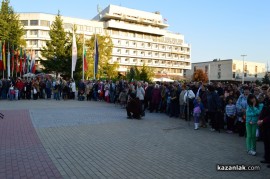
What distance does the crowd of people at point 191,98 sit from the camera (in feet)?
25.8

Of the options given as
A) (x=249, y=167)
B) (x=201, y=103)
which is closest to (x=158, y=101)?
(x=201, y=103)

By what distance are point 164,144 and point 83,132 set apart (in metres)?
3.35

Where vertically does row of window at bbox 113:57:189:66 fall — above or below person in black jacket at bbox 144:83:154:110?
above

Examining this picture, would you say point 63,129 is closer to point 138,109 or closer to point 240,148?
point 138,109

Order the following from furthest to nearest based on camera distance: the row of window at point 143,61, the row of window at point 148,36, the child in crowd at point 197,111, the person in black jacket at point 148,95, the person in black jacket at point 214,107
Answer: the row of window at point 148,36, the row of window at point 143,61, the person in black jacket at point 148,95, the child in crowd at point 197,111, the person in black jacket at point 214,107

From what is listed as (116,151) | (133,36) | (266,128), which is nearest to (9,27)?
(116,151)

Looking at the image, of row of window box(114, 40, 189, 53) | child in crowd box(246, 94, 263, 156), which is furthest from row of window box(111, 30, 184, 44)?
child in crowd box(246, 94, 263, 156)

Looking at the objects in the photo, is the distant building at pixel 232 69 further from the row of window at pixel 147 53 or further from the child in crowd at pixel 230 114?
the child in crowd at pixel 230 114

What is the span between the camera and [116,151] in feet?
25.8

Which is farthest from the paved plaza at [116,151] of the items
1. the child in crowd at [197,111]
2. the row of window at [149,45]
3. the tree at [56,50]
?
the row of window at [149,45]

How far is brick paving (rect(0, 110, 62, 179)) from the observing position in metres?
5.79

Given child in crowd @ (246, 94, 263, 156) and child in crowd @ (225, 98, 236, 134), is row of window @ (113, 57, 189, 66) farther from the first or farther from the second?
child in crowd @ (246, 94, 263, 156)

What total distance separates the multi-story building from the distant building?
9.01 m

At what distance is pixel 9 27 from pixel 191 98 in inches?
1485
